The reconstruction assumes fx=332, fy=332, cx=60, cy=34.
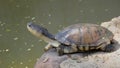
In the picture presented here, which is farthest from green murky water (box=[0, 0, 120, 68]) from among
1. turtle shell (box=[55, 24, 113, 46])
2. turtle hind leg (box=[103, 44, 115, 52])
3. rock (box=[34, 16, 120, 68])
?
turtle hind leg (box=[103, 44, 115, 52])

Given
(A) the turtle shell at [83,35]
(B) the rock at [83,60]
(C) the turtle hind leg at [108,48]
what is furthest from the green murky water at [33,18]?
(C) the turtle hind leg at [108,48]

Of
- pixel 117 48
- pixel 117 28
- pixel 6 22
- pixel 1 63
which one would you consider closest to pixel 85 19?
pixel 6 22

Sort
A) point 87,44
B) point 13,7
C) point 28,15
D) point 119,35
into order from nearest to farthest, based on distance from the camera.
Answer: point 87,44 → point 119,35 → point 28,15 → point 13,7

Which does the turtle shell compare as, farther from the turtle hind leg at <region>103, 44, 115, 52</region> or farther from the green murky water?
the green murky water

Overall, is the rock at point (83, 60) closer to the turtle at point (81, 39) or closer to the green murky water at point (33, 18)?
the turtle at point (81, 39)

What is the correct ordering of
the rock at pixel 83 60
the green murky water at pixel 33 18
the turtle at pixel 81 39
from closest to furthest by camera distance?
the rock at pixel 83 60 < the turtle at pixel 81 39 < the green murky water at pixel 33 18

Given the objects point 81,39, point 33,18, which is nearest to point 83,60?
point 81,39

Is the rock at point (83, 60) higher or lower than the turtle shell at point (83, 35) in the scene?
lower

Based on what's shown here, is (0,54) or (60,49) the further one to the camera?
(0,54)

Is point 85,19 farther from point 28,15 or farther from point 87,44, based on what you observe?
point 87,44
